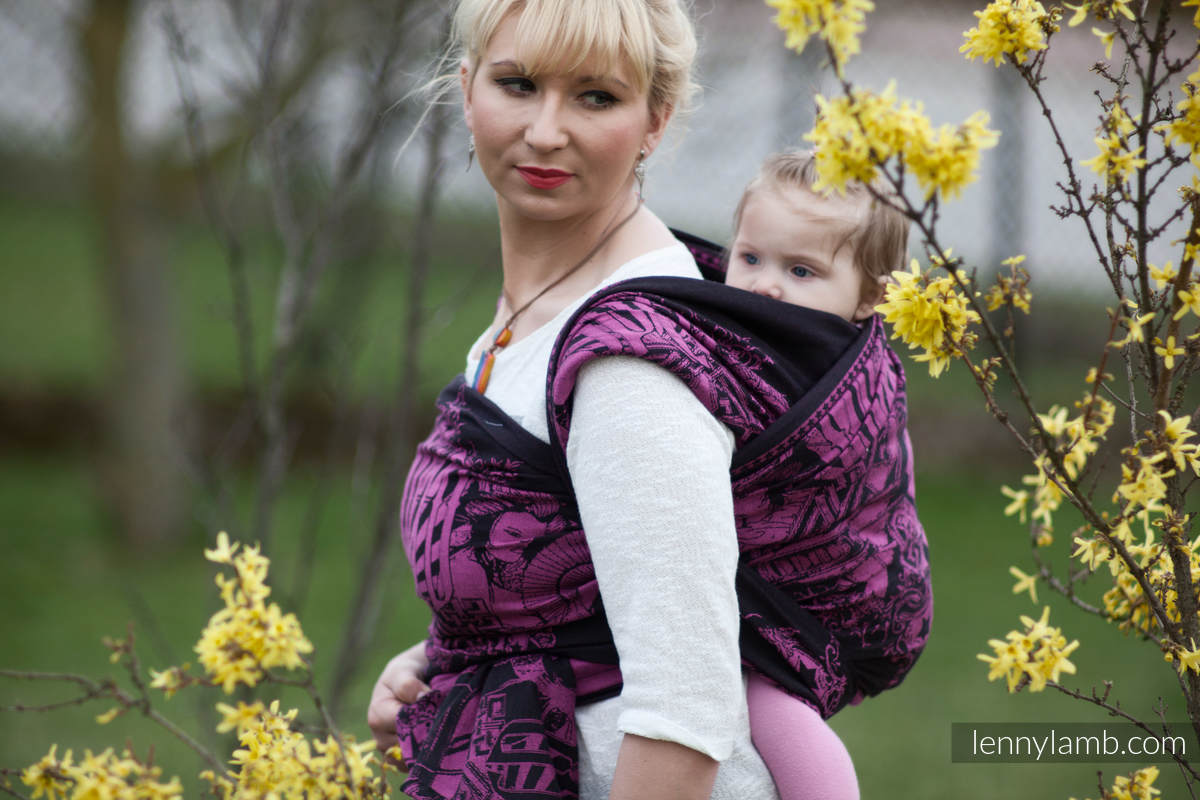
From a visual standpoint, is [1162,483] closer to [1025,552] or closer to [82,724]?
[82,724]

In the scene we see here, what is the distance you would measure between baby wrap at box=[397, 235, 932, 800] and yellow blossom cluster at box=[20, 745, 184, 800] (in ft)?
1.06

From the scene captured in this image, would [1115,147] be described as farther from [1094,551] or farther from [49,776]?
[49,776]

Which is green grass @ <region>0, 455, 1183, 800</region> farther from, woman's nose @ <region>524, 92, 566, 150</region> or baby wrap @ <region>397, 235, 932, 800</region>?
woman's nose @ <region>524, 92, 566, 150</region>

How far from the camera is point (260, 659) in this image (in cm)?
130

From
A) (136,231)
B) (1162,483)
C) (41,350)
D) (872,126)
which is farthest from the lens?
(41,350)

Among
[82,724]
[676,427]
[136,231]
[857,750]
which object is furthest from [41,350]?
[676,427]

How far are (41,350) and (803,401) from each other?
296 inches

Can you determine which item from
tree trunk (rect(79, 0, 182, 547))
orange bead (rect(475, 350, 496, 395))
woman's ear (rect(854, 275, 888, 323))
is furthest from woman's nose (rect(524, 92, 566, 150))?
tree trunk (rect(79, 0, 182, 547))

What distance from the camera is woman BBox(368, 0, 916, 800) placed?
1.24m

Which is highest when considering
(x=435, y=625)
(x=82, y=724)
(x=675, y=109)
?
(x=675, y=109)

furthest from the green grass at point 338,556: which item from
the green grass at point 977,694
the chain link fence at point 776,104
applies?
the chain link fence at point 776,104

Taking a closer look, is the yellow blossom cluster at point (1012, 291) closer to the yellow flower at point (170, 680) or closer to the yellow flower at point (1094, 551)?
the yellow flower at point (1094, 551)

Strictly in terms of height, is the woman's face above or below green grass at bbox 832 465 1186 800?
above

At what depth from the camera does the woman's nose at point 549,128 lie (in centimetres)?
148
